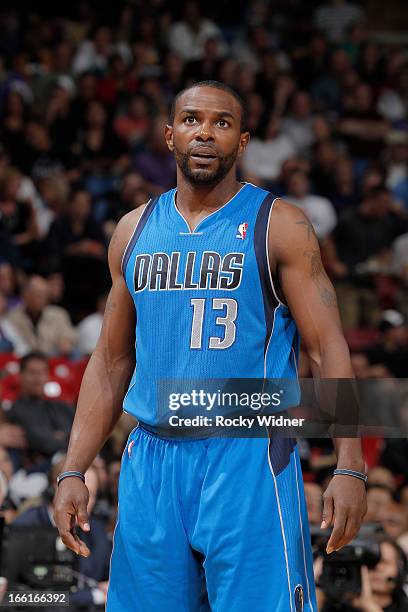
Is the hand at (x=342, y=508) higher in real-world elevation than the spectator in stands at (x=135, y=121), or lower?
lower

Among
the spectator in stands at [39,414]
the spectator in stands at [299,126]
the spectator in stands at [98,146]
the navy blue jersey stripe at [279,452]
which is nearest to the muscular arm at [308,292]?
the navy blue jersey stripe at [279,452]

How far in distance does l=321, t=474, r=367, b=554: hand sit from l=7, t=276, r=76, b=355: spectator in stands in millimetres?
6406

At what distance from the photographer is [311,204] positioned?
39.5 feet

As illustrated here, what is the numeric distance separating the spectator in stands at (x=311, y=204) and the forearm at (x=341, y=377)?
8.19m

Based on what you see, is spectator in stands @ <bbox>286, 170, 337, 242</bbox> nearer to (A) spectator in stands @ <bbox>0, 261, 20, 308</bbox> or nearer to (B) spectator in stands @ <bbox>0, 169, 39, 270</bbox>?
(B) spectator in stands @ <bbox>0, 169, 39, 270</bbox>

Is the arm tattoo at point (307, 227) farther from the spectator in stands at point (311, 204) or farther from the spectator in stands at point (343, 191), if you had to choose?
the spectator in stands at point (343, 191)

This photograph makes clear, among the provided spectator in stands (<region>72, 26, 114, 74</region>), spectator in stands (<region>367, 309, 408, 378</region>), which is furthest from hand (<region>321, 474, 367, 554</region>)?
spectator in stands (<region>72, 26, 114, 74</region>)

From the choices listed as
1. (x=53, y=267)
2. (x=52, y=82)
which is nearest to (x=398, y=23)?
(x=52, y=82)

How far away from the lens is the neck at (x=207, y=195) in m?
→ 3.83

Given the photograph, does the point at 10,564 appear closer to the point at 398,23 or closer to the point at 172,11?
the point at 172,11

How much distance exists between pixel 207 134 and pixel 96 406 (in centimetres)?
98

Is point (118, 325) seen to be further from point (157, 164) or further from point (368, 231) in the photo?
point (368, 231)

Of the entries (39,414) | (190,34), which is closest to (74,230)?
(39,414)

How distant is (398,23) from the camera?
651 inches
